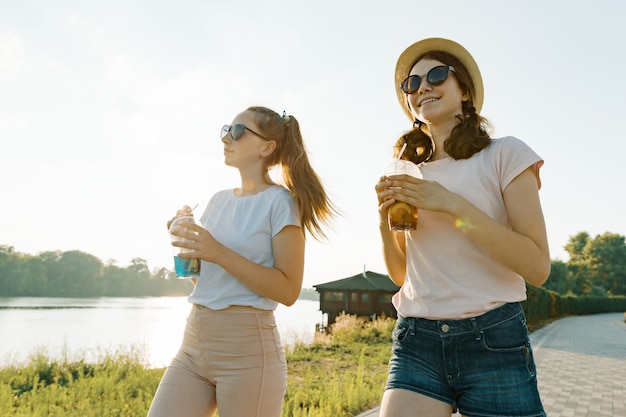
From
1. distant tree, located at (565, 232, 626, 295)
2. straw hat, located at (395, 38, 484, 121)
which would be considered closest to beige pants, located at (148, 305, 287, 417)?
straw hat, located at (395, 38, 484, 121)

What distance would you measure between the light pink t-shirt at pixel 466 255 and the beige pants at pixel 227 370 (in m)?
0.54

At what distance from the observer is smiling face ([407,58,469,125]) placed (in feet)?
6.31

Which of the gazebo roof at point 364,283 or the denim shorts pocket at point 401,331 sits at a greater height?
the gazebo roof at point 364,283

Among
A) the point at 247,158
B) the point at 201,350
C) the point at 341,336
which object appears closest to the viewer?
the point at 201,350

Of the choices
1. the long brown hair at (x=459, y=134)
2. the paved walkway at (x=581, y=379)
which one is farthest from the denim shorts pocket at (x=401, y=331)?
the paved walkway at (x=581, y=379)

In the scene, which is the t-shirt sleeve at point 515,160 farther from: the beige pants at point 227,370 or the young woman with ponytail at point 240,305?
the beige pants at point 227,370

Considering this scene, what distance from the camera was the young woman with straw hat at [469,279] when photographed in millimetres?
1565

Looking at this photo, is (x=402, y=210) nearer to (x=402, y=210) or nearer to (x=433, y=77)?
(x=402, y=210)

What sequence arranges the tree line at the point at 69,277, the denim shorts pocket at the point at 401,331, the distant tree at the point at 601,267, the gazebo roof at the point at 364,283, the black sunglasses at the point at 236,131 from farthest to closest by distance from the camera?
1. the tree line at the point at 69,277
2. the distant tree at the point at 601,267
3. the gazebo roof at the point at 364,283
4. the black sunglasses at the point at 236,131
5. the denim shorts pocket at the point at 401,331

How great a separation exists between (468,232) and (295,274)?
74cm

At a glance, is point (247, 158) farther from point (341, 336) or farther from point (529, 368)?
point (341, 336)

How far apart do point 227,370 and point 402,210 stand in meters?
0.87

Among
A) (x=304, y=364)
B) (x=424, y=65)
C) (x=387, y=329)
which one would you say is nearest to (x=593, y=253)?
(x=387, y=329)

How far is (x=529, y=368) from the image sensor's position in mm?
1565
